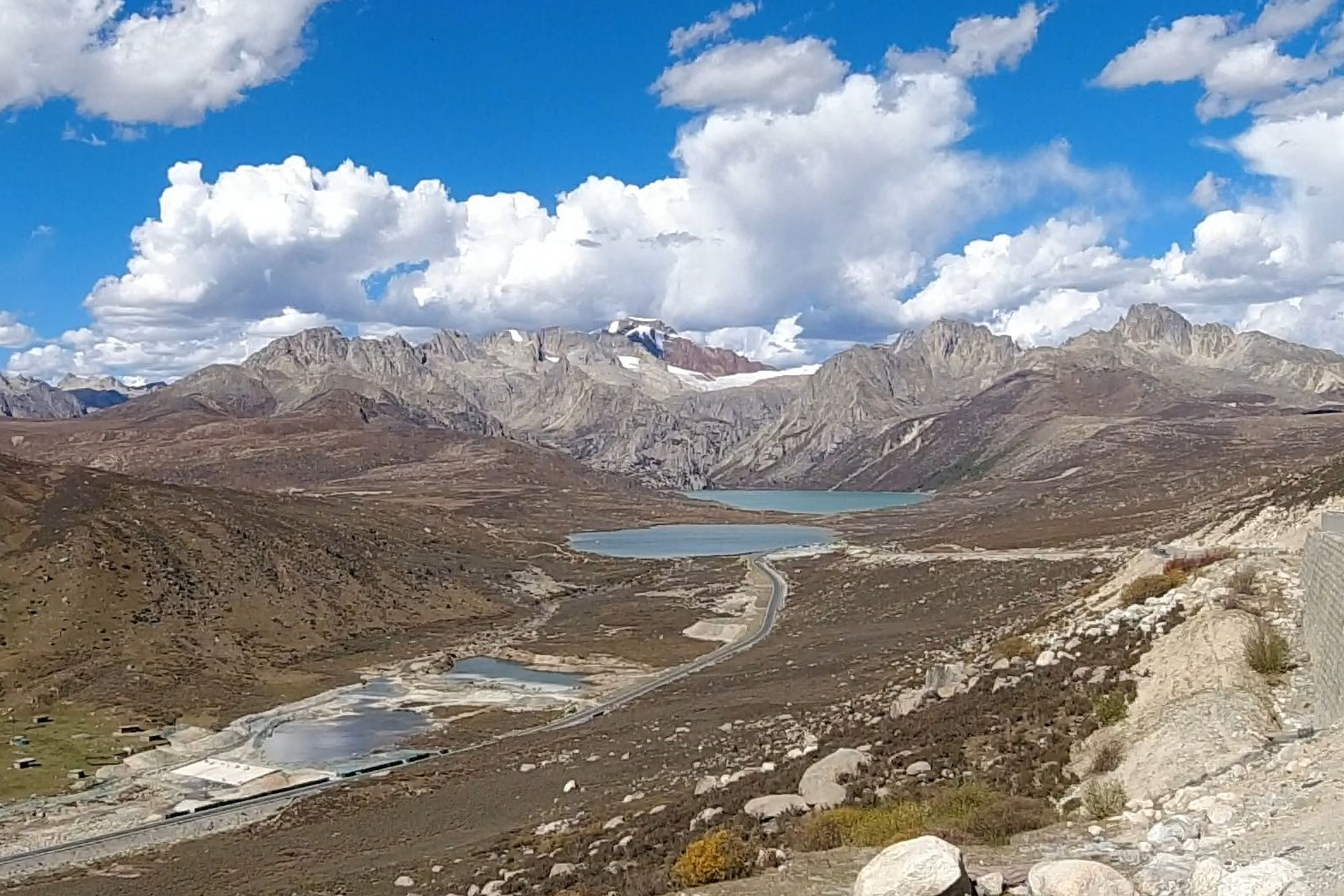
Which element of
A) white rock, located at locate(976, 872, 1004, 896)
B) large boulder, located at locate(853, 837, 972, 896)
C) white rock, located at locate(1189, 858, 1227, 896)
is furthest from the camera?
white rock, located at locate(976, 872, 1004, 896)

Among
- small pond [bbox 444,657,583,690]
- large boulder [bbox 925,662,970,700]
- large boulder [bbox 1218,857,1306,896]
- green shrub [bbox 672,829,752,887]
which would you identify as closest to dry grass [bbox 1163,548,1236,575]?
large boulder [bbox 925,662,970,700]

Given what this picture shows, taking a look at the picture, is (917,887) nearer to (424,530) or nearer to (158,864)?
(158,864)

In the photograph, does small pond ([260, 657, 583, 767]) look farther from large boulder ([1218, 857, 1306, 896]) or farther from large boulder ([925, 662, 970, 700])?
large boulder ([1218, 857, 1306, 896])

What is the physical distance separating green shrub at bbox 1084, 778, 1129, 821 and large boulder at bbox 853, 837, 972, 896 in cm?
827

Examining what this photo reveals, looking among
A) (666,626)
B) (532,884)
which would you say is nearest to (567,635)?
(666,626)

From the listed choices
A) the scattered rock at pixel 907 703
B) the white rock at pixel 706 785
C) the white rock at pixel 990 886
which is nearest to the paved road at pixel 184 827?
the white rock at pixel 706 785

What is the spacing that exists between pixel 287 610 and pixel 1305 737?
4273 inches

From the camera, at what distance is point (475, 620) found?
131 m

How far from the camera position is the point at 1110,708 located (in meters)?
30.4

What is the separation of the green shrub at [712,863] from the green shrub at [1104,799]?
7.38 metres

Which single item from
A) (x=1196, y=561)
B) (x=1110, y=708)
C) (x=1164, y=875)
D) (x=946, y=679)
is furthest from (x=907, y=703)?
(x=1164, y=875)

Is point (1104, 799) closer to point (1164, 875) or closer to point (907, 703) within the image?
point (1164, 875)

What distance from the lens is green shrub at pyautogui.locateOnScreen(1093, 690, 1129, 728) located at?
29922 millimetres

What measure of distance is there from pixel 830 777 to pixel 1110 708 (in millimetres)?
8002
